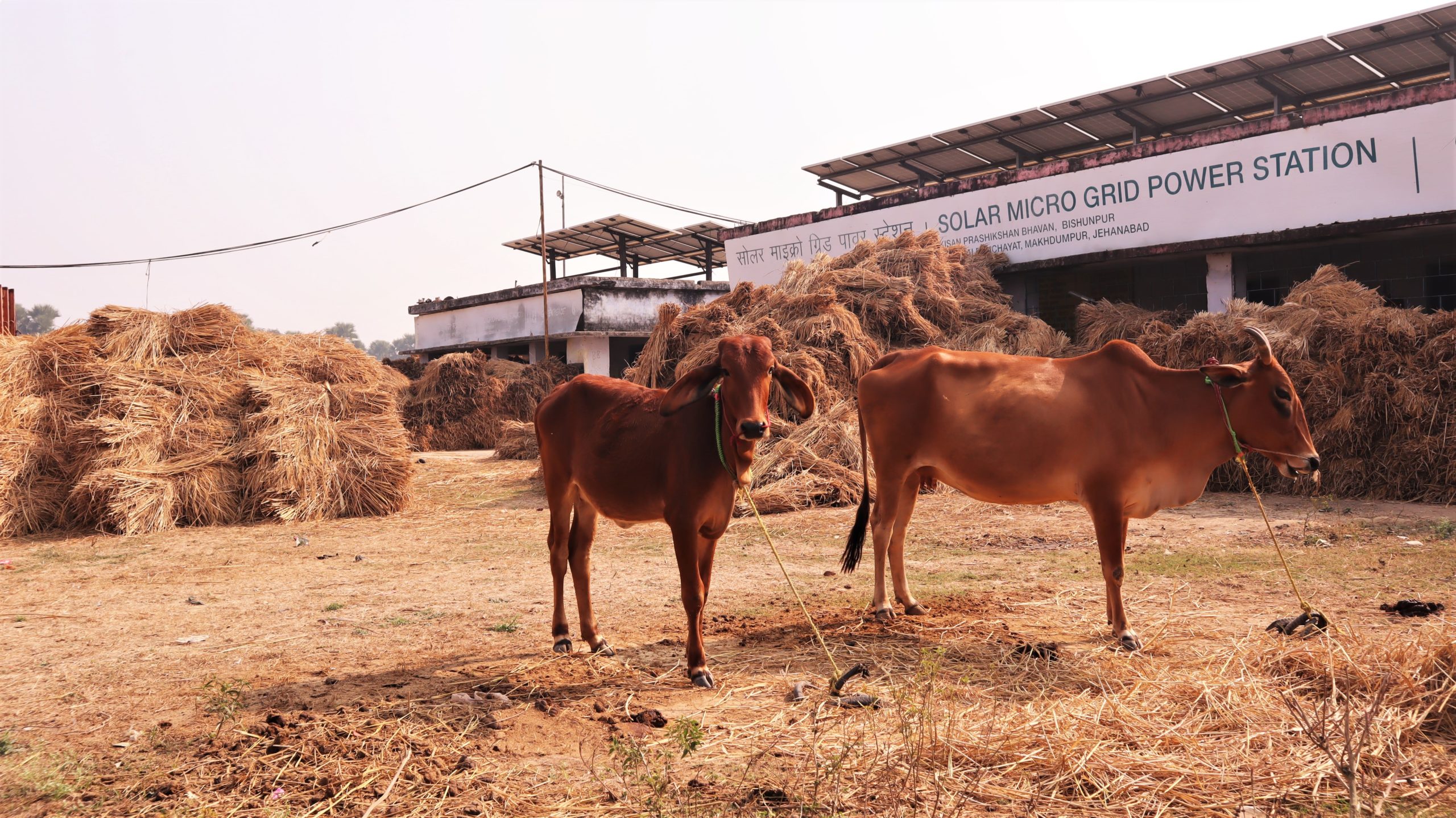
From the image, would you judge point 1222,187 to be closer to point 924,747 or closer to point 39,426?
point 924,747

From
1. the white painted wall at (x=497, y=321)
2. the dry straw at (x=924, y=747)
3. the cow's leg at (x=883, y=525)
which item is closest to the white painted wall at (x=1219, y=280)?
the cow's leg at (x=883, y=525)

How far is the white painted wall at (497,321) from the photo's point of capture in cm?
2772

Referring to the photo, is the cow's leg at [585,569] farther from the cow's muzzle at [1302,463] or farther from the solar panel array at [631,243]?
the solar panel array at [631,243]

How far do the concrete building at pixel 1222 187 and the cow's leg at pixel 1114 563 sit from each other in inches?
403

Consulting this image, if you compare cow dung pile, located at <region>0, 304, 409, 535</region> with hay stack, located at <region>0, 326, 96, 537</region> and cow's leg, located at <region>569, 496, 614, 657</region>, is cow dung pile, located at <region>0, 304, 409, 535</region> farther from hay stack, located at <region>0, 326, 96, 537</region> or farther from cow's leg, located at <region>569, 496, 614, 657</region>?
cow's leg, located at <region>569, 496, 614, 657</region>

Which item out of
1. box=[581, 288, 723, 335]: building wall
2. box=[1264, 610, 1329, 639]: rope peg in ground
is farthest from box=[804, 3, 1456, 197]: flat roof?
box=[1264, 610, 1329, 639]: rope peg in ground


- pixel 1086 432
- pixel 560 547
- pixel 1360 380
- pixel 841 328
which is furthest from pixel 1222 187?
pixel 560 547

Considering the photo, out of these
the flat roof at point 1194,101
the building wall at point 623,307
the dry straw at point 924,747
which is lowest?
the dry straw at point 924,747

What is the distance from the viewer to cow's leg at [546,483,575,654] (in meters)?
5.96

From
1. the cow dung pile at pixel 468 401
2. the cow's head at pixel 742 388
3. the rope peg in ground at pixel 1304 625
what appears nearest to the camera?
the cow's head at pixel 742 388

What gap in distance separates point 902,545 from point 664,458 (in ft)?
7.26

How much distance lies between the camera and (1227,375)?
20.4 feet

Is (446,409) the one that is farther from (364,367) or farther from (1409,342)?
(1409,342)

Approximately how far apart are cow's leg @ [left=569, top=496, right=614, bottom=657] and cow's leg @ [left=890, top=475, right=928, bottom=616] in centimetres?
219
